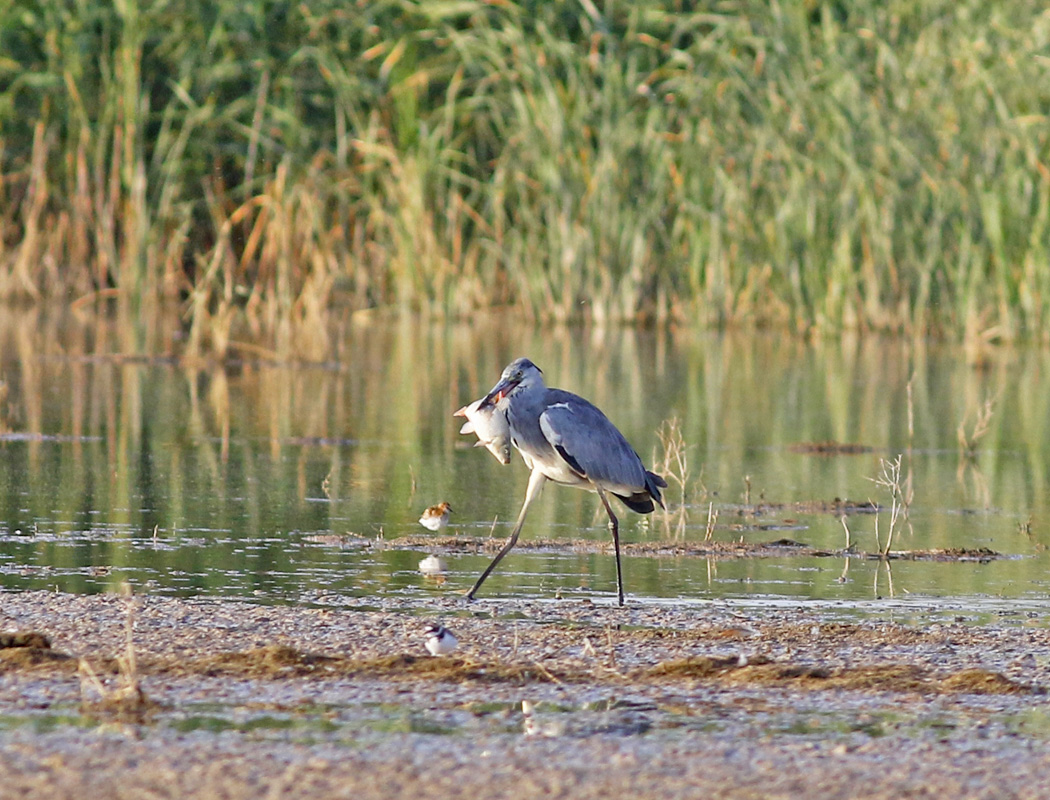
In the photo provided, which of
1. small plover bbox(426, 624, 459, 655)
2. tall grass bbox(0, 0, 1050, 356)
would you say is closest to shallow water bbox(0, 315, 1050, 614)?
small plover bbox(426, 624, 459, 655)

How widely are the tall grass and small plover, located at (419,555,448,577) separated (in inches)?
407

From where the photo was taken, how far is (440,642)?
5508 mm

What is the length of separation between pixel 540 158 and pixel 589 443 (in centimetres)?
1239

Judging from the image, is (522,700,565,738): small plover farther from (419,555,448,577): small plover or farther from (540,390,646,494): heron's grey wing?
(419,555,448,577): small plover

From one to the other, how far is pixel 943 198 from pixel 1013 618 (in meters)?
A: 11.6

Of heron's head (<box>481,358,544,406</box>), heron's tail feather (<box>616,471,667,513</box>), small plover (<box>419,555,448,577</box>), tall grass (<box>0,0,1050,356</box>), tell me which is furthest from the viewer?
tall grass (<box>0,0,1050,356</box>)

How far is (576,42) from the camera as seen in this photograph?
2039 cm

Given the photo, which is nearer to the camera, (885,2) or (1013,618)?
Answer: (1013,618)

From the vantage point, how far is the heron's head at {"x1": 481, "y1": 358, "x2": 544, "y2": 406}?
710 centimetres

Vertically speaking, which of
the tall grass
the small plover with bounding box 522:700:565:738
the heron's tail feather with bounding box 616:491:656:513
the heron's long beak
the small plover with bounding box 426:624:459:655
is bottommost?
the small plover with bounding box 522:700:565:738

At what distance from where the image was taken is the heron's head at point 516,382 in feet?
23.3

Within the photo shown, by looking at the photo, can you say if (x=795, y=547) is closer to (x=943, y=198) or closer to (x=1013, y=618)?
(x=1013, y=618)

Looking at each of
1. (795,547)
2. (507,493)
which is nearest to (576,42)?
(507,493)

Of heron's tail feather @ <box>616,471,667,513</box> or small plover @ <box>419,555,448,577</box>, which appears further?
heron's tail feather @ <box>616,471,667,513</box>
